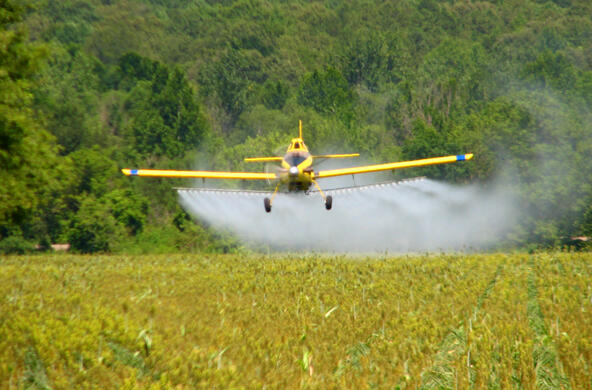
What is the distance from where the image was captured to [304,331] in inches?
581

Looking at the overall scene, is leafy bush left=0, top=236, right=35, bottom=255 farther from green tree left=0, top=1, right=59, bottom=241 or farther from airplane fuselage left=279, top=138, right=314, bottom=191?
airplane fuselage left=279, top=138, right=314, bottom=191

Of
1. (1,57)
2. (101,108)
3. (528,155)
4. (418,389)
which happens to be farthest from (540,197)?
(101,108)

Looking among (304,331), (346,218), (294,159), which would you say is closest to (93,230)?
(346,218)

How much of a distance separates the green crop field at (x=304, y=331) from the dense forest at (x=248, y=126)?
17308 millimetres

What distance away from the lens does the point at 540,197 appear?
65.1m

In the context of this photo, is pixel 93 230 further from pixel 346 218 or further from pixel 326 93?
pixel 326 93

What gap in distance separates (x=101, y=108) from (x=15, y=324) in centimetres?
14266

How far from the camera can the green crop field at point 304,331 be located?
10.8 meters

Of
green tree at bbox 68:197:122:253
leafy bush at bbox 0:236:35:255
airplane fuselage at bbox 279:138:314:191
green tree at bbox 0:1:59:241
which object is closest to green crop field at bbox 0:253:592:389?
airplane fuselage at bbox 279:138:314:191

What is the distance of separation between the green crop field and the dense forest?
1731cm

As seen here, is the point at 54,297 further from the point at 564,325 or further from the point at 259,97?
the point at 259,97

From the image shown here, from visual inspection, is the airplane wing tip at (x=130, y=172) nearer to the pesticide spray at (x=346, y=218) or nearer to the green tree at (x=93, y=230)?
the pesticide spray at (x=346, y=218)

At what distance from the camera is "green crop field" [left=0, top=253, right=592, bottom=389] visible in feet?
35.6

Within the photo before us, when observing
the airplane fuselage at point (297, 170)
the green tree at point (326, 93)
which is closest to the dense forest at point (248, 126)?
the green tree at point (326, 93)
